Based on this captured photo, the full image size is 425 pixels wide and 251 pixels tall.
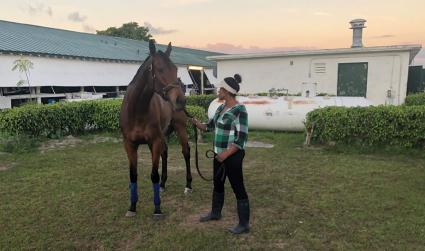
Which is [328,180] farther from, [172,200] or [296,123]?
[296,123]

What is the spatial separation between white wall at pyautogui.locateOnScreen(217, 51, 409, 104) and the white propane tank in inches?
197

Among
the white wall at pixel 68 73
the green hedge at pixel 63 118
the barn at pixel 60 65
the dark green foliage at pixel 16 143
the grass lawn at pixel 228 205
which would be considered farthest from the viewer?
the barn at pixel 60 65

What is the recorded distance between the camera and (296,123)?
12266mm

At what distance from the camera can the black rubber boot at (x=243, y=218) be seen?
443 cm

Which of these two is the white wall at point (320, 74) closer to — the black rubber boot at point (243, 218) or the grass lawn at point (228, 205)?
the grass lawn at point (228, 205)

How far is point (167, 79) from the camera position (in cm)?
439

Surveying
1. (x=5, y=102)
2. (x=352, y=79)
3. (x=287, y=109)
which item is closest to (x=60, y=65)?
(x=5, y=102)

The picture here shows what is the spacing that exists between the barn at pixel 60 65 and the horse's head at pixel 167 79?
618 inches

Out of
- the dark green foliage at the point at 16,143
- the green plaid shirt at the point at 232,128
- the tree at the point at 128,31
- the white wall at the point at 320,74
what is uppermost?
the tree at the point at 128,31

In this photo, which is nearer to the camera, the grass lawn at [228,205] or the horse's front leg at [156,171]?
the grass lawn at [228,205]

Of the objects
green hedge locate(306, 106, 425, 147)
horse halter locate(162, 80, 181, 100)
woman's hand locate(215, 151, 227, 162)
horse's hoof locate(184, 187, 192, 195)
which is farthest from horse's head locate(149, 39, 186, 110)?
green hedge locate(306, 106, 425, 147)

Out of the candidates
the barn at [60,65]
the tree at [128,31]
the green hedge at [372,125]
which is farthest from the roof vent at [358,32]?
the tree at [128,31]

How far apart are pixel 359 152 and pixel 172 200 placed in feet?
19.0

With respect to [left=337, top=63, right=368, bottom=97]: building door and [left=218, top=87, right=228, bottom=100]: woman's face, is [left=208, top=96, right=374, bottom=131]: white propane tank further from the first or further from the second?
[left=218, top=87, right=228, bottom=100]: woman's face
